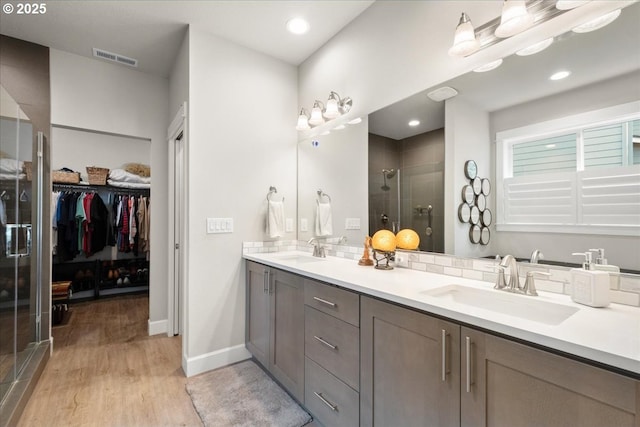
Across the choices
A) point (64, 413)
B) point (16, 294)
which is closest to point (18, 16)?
point (16, 294)

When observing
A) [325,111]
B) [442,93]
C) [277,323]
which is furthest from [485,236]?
[325,111]

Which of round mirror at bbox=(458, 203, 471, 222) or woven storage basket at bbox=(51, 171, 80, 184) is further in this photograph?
woven storage basket at bbox=(51, 171, 80, 184)

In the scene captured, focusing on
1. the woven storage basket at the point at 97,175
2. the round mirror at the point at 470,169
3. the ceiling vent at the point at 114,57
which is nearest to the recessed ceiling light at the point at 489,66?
the round mirror at the point at 470,169

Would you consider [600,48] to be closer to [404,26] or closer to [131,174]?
[404,26]

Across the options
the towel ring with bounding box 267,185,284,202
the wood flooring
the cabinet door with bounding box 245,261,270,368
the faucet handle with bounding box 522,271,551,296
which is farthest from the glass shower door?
the faucet handle with bounding box 522,271,551,296

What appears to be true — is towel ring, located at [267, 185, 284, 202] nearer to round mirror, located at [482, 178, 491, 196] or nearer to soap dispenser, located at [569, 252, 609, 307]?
round mirror, located at [482, 178, 491, 196]

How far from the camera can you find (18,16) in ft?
7.06

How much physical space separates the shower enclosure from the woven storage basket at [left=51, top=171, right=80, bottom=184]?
6.31 ft

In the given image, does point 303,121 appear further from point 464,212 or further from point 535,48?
point 535,48

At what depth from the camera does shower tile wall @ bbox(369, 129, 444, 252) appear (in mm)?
1734

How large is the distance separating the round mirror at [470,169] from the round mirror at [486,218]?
0.66ft

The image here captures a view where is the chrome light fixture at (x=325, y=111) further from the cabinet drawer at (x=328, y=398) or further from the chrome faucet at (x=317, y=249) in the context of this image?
the cabinet drawer at (x=328, y=398)

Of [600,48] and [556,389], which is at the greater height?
[600,48]

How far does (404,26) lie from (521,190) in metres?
1.28
